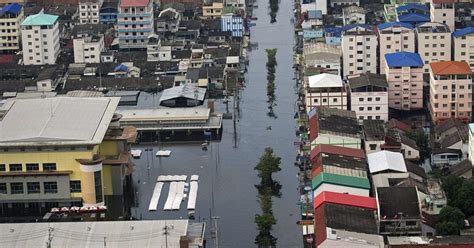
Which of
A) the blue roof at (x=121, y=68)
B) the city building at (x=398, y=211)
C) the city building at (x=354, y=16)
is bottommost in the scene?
the city building at (x=398, y=211)

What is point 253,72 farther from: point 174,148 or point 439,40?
point 174,148

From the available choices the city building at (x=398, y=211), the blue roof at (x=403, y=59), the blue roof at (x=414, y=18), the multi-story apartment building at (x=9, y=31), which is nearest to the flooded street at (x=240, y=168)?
the city building at (x=398, y=211)

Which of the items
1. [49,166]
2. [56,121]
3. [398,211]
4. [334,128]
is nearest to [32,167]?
[49,166]

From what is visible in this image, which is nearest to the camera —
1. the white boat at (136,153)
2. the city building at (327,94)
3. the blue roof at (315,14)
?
the white boat at (136,153)

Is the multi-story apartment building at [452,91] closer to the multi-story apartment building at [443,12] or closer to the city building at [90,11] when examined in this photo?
the multi-story apartment building at [443,12]

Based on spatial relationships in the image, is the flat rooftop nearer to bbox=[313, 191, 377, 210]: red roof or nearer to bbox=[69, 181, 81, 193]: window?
bbox=[69, 181, 81, 193]: window

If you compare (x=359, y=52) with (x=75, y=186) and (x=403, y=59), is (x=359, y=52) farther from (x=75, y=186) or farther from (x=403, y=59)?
(x=75, y=186)
